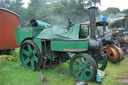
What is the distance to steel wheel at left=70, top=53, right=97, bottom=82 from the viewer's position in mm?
3257

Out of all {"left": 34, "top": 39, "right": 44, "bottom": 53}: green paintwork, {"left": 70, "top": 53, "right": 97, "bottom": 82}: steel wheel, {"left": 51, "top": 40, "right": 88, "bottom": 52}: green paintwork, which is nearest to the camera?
{"left": 70, "top": 53, "right": 97, "bottom": 82}: steel wheel

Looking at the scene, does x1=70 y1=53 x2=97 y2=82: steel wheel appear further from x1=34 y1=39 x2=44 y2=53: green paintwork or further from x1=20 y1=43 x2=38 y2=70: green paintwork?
x1=20 y1=43 x2=38 y2=70: green paintwork

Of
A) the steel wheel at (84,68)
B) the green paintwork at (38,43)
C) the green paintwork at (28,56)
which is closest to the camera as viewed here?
the steel wheel at (84,68)

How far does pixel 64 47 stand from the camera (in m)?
3.61

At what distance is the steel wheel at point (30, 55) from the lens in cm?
417

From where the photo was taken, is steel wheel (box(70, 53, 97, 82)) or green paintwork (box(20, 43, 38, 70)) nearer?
steel wheel (box(70, 53, 97, 82))

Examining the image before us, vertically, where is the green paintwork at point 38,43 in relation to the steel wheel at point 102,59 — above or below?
above

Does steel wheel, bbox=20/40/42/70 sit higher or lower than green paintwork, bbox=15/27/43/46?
lower

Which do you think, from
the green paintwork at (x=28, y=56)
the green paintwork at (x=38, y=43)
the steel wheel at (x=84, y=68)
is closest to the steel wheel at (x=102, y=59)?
the steel wheel at (x=84, y=68)

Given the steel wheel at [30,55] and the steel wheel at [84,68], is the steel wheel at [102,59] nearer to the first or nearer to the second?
the steel wheel at [84,68]

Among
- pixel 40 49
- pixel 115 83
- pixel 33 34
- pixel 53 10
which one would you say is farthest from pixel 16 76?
pixel 53 10

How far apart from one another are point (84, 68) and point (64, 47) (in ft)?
2.79

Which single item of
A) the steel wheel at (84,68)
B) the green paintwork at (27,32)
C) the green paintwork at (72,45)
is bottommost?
the steel wheel at (84,68)

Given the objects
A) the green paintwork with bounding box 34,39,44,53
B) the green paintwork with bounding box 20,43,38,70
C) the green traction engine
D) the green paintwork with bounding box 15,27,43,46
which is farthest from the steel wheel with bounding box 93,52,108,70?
the green paintwork with bounding box 15,27,43,46
